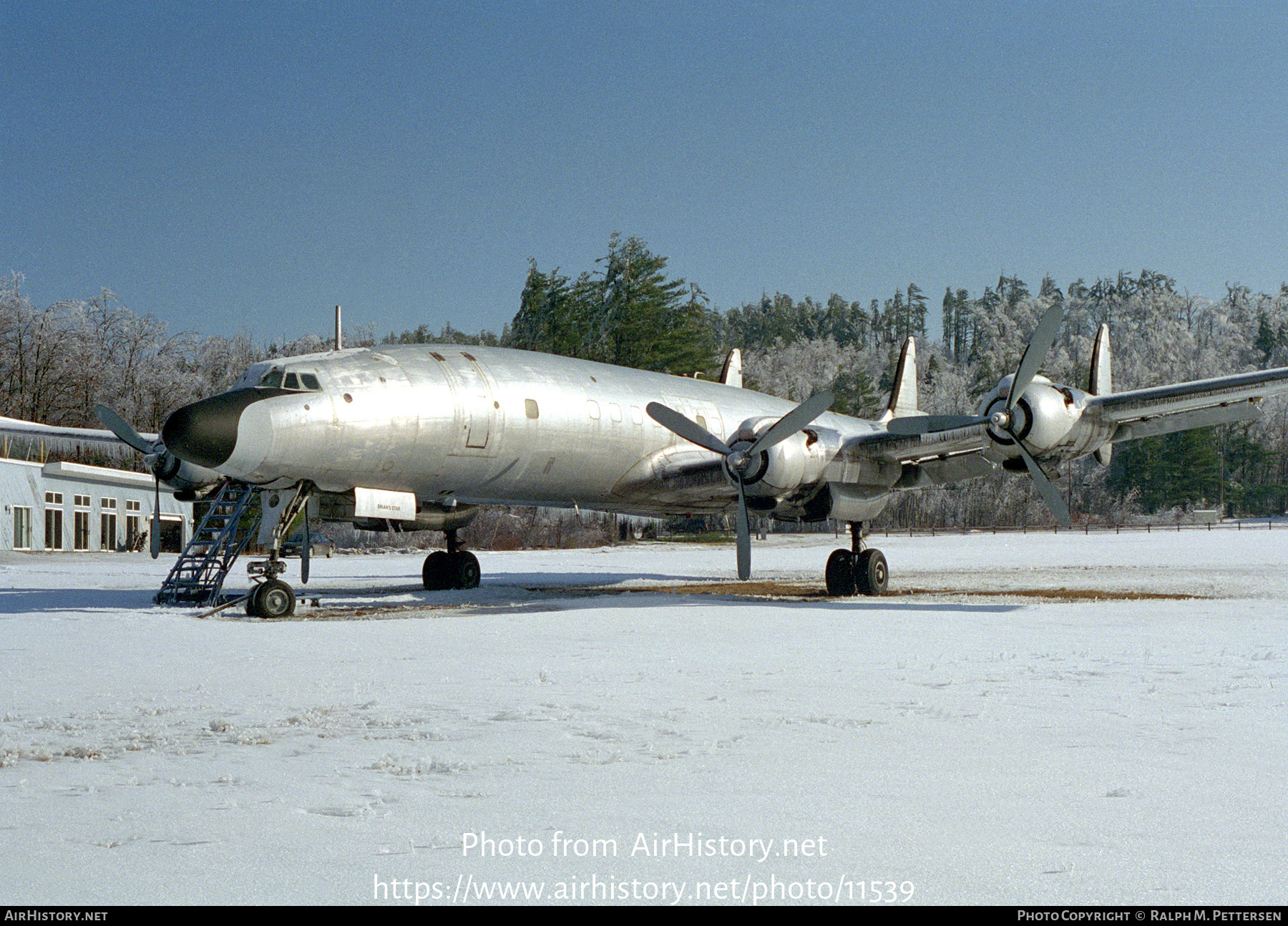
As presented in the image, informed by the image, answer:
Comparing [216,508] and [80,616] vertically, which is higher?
[216,508]

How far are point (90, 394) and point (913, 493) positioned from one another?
6766 cm

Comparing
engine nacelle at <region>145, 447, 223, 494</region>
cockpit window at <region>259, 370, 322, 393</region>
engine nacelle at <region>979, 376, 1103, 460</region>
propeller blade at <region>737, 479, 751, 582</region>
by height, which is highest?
cockpit window at <region>259, 370, 322, 393</region>

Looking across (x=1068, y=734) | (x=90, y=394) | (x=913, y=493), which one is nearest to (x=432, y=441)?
(x=1068, y=734)

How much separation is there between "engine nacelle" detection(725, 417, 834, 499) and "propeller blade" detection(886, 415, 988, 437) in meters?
1.40

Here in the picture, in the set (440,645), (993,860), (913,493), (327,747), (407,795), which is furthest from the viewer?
(913,493)

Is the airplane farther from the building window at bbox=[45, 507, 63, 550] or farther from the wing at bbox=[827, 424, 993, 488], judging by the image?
the building window at bbox=[45, 507, 63, 550]

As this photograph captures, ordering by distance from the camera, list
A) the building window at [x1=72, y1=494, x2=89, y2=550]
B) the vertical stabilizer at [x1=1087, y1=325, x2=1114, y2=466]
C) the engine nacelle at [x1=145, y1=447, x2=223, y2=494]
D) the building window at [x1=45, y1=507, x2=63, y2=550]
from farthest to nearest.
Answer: the building window at [x1=72, y1=494, x2=89, y2=550] → the building window at [x1=45, y1=507, x2=63, y2=550] → the vertical stabilizer at [x1=1087, y1=325, x2=1114, y2=466] → the engine nacelle at [x1=145, y1=447, x2=223, y2=494]

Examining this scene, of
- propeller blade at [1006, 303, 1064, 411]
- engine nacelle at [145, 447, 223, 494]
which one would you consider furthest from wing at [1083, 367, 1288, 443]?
engine nacelle at [145, 447, 223, 494]

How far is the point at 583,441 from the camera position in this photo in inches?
698

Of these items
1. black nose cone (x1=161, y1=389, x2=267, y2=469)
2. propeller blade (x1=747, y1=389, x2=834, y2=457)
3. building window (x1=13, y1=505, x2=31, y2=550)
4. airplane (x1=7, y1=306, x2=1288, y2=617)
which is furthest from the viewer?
building window (x1=13, y1=505, x2=31, y2=550)

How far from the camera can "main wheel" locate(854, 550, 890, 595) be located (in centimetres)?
1912

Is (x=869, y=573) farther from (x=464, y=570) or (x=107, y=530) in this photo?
(x=107, y=530)

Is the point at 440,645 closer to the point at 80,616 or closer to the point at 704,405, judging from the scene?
the point at 80,616

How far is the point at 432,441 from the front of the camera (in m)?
15.6
